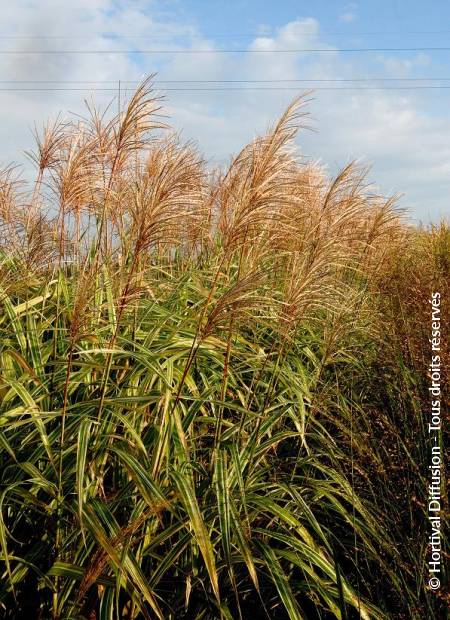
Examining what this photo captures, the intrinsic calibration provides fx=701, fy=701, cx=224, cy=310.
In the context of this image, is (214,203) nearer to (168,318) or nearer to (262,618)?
(168,318)

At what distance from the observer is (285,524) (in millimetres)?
2695

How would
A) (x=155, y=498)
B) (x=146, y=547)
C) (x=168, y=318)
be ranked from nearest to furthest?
(x=155, y=498) → (x=146, y=547) → (x=168, y=318)

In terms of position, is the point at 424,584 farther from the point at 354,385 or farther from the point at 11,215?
the point at 11,215

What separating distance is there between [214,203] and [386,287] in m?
1.89

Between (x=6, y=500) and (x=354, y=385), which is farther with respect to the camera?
(x=354, y=385)

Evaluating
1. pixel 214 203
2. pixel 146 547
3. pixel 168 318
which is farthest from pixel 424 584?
pixel 214 203

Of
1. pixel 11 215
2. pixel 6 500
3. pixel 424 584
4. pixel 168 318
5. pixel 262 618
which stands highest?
pixel 11 215

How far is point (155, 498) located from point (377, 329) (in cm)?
266

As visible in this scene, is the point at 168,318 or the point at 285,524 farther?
the point at 168,318

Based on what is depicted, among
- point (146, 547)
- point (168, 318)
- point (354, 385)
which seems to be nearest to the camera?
point (146, 547)

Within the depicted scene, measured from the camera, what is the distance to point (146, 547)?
2.33 meters

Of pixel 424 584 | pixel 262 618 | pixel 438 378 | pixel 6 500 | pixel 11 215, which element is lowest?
pixel 262 618

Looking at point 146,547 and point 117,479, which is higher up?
point 117,479

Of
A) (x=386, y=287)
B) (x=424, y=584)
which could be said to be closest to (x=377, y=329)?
(x=386, y=287)
